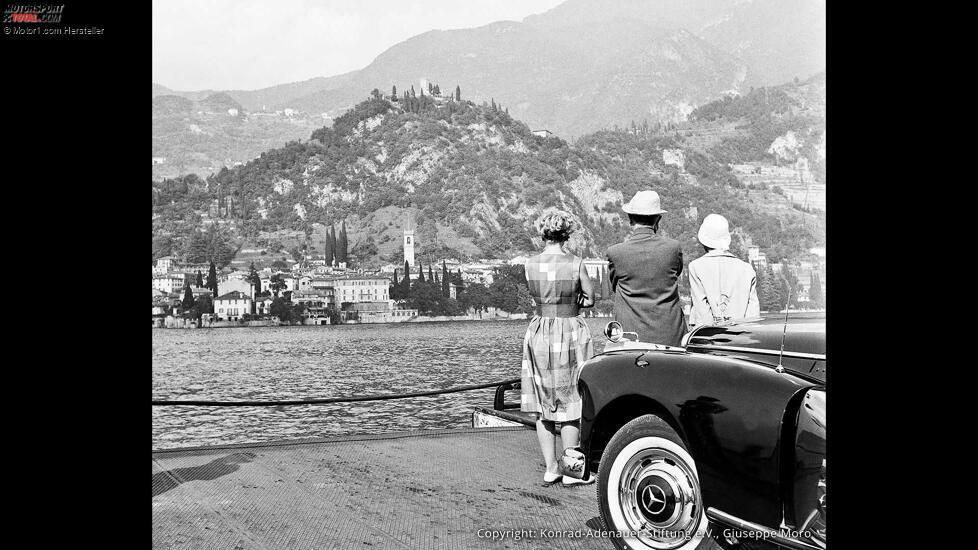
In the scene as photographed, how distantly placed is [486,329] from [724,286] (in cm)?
13120

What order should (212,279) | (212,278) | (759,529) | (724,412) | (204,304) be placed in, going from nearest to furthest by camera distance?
(759,529), (724,412), (212,278), (212,279), (204,304)

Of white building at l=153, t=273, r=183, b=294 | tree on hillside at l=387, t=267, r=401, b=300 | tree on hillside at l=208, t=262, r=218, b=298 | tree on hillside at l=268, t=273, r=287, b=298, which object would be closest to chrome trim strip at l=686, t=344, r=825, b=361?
tree on hillside at l=268, t=273, r=287, b=298

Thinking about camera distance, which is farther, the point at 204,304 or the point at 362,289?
the point at 204,304

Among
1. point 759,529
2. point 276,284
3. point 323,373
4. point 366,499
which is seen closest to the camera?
point 759,529

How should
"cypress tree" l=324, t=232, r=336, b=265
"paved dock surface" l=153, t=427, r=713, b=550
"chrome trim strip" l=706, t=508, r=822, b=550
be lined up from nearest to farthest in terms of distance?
"chrome trim strip" l=706, t=508, r=822, b=550 < "paved dock surface" l=153, t=427, r=713, b=550 < "cypress tree" l=324, t=232, r=336, b=265

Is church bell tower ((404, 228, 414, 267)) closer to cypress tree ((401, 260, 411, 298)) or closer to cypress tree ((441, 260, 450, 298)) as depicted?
cypress tree ((401, 260, 411, 298))

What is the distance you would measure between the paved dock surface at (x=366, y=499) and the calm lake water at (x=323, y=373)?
4440 centimetres

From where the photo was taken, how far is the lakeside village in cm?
13288

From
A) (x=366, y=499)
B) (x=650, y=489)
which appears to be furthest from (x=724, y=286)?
(x=366, y=499)

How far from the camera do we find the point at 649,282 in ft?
12.8

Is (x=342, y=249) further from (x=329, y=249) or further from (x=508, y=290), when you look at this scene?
(x=508, y=290)

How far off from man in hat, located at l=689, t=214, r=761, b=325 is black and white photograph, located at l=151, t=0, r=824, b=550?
1 cm

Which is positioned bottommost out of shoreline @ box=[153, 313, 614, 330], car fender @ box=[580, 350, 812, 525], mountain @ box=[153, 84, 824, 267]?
shoreline @ box=[153, 313, 614, 330]

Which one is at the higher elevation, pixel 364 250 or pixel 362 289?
pixel 364 250
